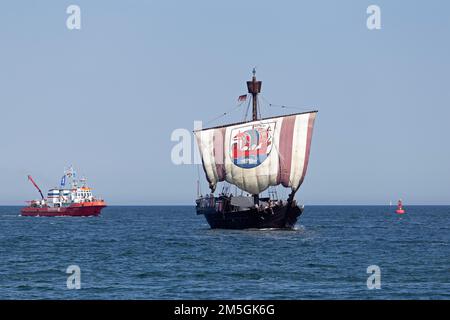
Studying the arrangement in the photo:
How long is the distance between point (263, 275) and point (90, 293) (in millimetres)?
11752

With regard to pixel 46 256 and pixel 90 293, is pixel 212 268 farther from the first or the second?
pixel 46 256

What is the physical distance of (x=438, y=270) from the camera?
163 feet

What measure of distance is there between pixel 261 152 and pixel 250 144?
2.21m

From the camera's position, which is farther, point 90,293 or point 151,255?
point 151,255

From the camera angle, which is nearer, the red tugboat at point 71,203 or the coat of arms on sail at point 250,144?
the coat of arms on sail at point 250,144

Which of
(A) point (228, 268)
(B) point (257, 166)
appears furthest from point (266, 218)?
(A) point (228, 268)

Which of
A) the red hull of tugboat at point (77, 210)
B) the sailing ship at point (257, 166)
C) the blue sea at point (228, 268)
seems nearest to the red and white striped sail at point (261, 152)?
the sailing ship at point (257, 166)

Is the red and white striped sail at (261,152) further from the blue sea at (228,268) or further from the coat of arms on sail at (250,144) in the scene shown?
the blue sea at (228,268)

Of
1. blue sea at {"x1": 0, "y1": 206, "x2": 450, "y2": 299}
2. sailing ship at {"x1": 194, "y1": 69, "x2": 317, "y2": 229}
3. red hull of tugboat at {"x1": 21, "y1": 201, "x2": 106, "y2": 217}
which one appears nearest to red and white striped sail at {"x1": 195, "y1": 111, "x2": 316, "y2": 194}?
sailing ship at {"x1": 194, "y1": 69, "x2": 317, "y2": 229}

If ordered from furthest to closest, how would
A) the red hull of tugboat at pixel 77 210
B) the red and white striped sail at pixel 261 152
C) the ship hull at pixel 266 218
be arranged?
the red hull of tugboat at pixel 77 210 < the red and white striped sail at pixel 261 152 < the ship hull at pixel 266 218

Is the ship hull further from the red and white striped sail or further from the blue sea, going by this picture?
the blue sea

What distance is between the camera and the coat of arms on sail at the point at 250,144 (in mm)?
94688
